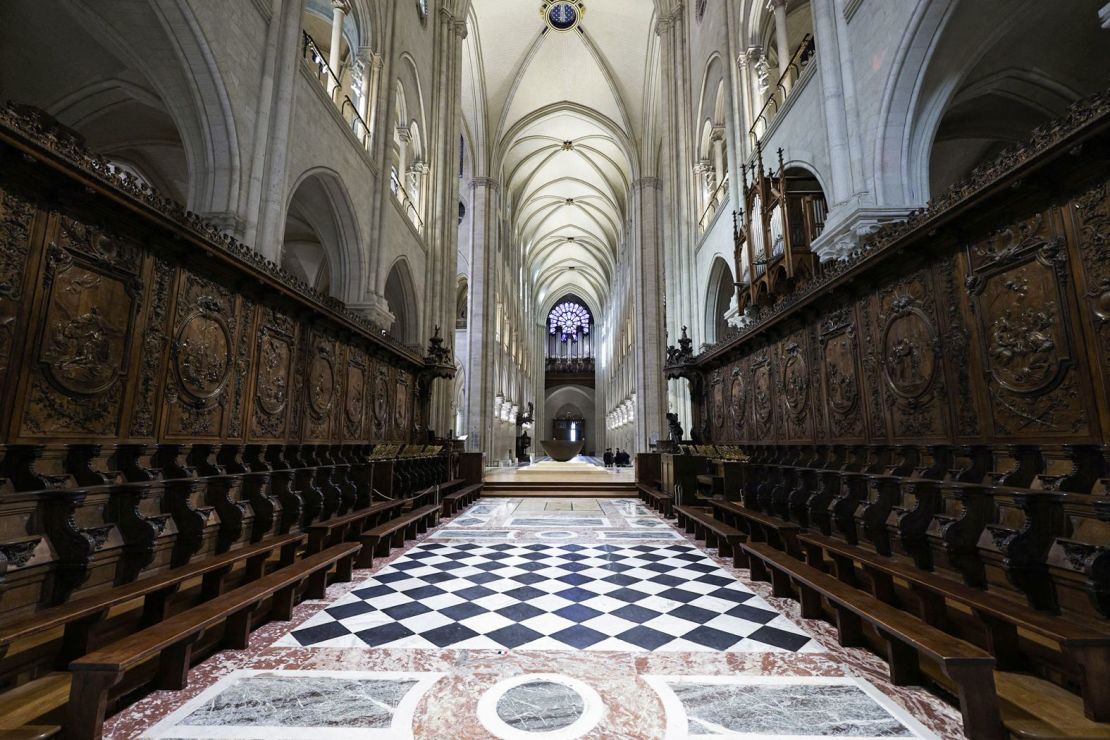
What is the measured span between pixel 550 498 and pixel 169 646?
853 cm

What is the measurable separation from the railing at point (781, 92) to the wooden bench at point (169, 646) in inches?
350

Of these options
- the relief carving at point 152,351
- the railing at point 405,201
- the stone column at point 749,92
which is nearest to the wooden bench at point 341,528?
the relief carving at point 152,351

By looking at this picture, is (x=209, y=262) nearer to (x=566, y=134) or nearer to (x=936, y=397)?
(x=936, y=397)

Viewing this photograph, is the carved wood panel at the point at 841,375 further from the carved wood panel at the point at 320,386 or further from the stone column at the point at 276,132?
the stone column at the point at 276,132

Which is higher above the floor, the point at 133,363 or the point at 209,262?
the point at 209,262

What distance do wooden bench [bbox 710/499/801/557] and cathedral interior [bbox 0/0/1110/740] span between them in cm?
5

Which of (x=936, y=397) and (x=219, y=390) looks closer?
(x=936, y=397)

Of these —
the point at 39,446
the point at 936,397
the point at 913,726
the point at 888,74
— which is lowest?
the point at 913,726

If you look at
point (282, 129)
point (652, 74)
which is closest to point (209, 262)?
point (282, 129)

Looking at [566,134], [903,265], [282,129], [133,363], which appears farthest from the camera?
[566,134]

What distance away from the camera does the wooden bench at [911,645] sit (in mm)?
1713

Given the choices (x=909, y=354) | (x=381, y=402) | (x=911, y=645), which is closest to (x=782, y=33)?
(x=909, y=354)

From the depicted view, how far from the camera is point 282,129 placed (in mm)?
6152

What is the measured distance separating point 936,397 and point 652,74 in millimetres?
18872
